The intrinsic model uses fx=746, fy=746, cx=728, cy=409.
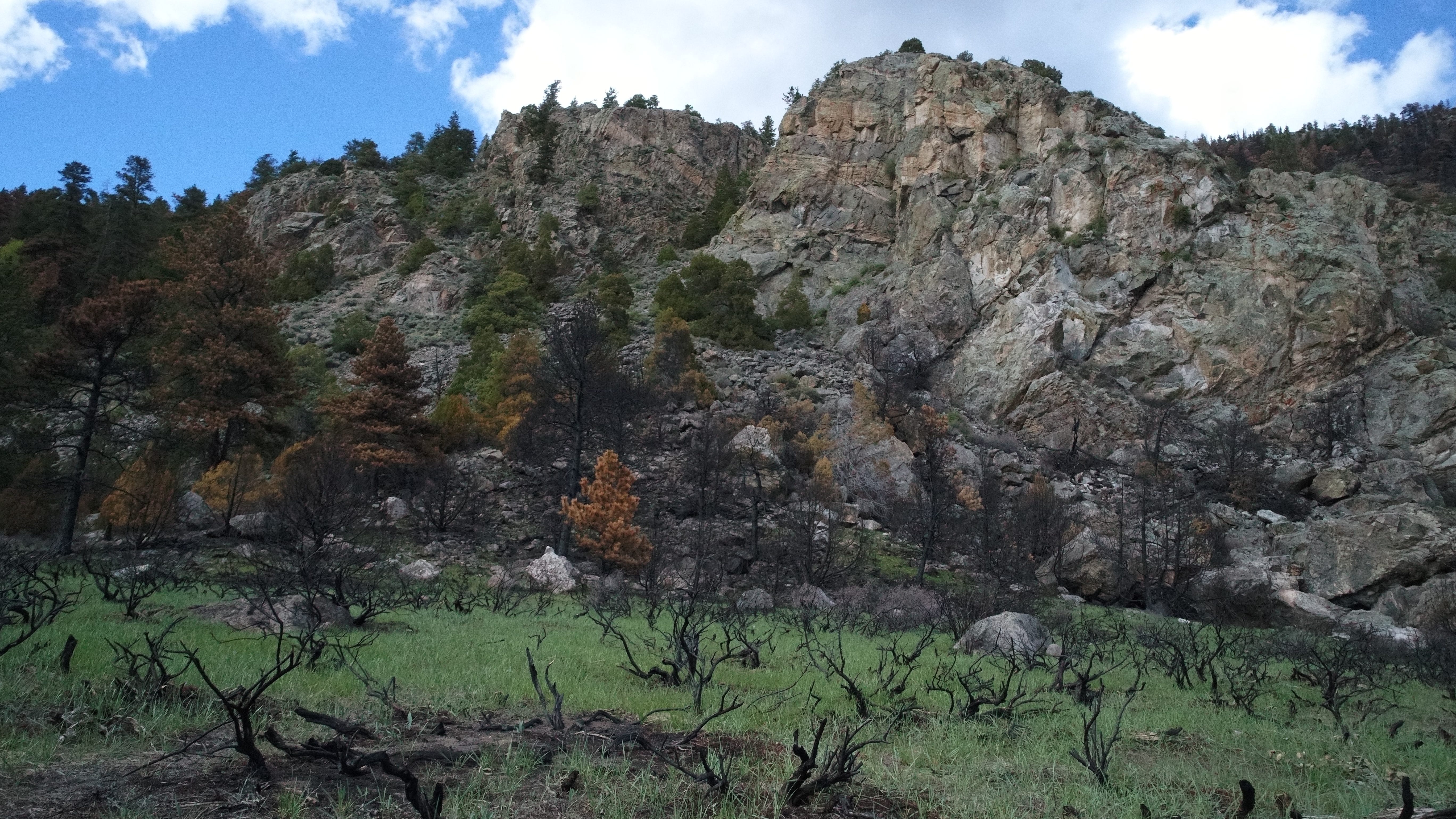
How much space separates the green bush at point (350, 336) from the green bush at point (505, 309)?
6092 mm

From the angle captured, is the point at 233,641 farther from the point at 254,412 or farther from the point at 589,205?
the point at 589,205

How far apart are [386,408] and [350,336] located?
71.5 feet

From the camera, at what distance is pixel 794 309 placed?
51938 millimetres

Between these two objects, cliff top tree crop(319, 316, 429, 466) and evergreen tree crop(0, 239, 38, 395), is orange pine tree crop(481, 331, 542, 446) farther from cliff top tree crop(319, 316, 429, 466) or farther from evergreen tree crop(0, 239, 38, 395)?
evergreen tree crop(0, 239, 38, 395)

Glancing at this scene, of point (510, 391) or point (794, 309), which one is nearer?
point (510, 391)

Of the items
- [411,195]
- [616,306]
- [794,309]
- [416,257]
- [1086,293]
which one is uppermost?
[411,195]

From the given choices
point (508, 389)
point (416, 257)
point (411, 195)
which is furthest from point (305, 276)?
point (508, 389)

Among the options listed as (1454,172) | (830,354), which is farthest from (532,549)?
(1454,172)

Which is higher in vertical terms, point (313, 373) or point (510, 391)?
point (313, 373)

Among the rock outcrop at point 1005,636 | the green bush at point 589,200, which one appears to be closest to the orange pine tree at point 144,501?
the rock outcrop at point 1005,636

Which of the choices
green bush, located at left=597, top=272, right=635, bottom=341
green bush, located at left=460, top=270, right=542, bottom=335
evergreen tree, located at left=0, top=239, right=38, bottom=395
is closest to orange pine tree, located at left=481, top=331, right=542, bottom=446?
green bush, located at left=597, top=272, right=635, bottom=341

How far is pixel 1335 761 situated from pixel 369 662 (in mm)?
7076

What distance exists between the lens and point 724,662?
800 centimetres

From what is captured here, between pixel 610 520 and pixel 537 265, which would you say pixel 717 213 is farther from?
pixel 610 520
